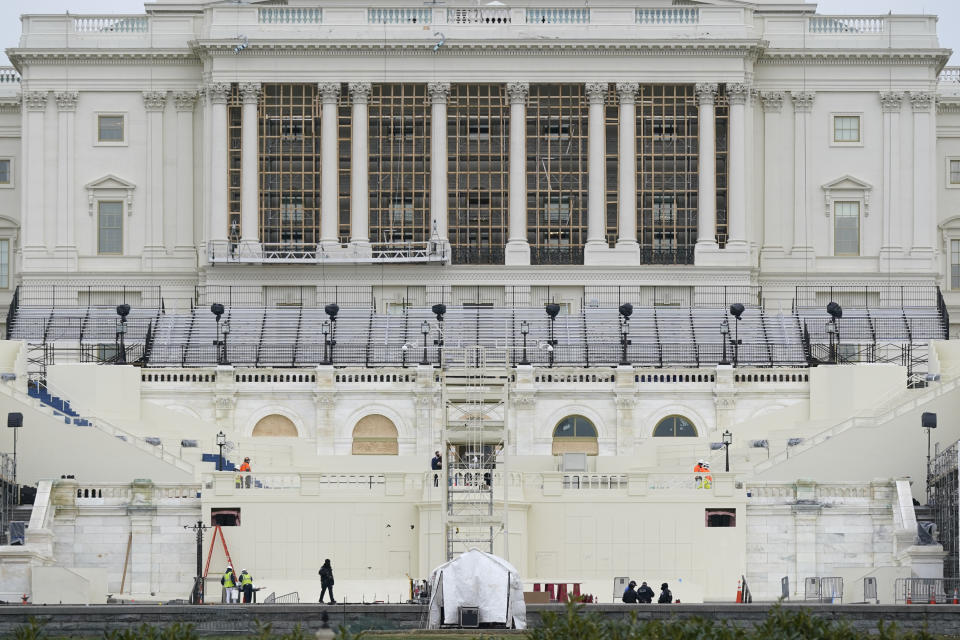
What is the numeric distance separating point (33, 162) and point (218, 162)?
922 centimetres

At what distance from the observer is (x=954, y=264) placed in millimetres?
137625

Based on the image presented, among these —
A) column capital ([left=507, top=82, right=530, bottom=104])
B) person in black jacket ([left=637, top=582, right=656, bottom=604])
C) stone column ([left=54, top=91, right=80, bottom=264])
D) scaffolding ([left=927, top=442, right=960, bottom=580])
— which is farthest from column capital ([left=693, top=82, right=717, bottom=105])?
person in black jacket ([left=637, top=582, right=656, bottom=604])

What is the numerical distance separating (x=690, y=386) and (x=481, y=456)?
47.0 feet

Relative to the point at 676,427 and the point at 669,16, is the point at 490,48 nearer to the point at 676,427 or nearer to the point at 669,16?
the point at 669,16

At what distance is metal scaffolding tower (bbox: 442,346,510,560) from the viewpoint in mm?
86750

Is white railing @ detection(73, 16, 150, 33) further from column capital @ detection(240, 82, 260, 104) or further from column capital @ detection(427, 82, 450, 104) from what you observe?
column capital @ detection(427, 82, 450, 104)

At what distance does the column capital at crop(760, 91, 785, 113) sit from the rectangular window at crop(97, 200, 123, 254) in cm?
3058

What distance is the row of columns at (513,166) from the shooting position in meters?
130

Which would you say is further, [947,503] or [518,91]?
[518,91]

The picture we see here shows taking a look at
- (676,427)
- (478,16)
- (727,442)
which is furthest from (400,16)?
(727,442)

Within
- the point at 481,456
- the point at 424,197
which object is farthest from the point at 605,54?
the point at 481,456

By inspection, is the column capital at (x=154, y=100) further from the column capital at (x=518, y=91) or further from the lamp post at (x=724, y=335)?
the lamp post at (x=724, y=335)

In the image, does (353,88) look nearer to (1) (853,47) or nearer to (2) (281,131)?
(2) (281,131)

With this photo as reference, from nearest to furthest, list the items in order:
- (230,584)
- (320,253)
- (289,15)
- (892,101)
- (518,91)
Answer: (230,584)
(320,253)
(518,91)
(289,15)
(892,101)
